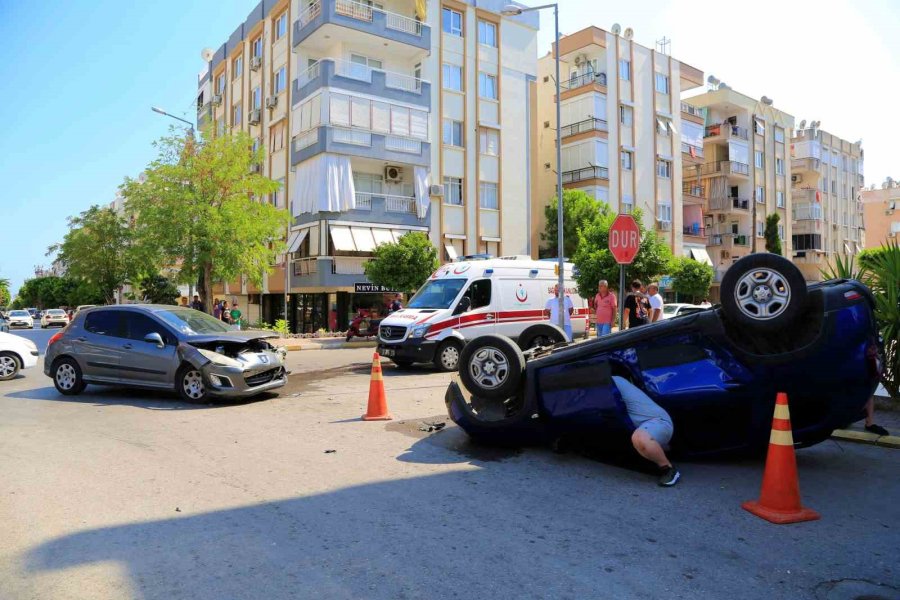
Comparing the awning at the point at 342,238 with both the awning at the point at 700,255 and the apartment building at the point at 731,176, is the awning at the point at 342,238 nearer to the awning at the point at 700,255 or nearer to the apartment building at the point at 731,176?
the awning at the point at 700,255

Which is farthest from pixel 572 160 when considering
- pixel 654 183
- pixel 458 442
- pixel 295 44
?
pixel 458 442

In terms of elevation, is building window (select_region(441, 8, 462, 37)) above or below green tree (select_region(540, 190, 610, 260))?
above

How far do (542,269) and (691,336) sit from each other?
11029mm

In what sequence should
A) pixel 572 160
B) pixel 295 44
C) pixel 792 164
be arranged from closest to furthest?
pixel 295 44 < pixel 572 160 < pixel 792 164

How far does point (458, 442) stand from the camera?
256 inches

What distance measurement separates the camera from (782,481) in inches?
168

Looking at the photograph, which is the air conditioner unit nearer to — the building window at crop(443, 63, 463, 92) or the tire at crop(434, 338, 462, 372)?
the building window at crop(443, 63, 463, 92)

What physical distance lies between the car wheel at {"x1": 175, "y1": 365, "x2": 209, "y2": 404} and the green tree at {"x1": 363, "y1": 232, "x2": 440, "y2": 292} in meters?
15.6

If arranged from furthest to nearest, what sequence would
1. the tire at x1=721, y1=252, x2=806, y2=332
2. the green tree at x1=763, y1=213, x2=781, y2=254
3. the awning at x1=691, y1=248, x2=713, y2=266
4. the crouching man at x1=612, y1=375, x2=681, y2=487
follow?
the green tree at x1=763, y1=213, x2=781, y2=254, the awning at x1=691, y1=248, x2=713, y2=266, the crouching man at x1=612, y1=375, x2=681, y2=487, the tire at x1=721, y1=252, x2=806, y2=332

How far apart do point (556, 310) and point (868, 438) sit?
8780 mm

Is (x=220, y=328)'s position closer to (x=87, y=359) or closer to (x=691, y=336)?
(x=87, y=359)

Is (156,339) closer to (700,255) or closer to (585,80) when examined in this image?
(585,80)

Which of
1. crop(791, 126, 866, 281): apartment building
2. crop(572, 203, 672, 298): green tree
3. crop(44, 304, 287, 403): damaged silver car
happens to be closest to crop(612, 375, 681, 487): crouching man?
crop(44, 304, 287, 403): damaged silver car

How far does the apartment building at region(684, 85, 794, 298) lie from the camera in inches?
1882
